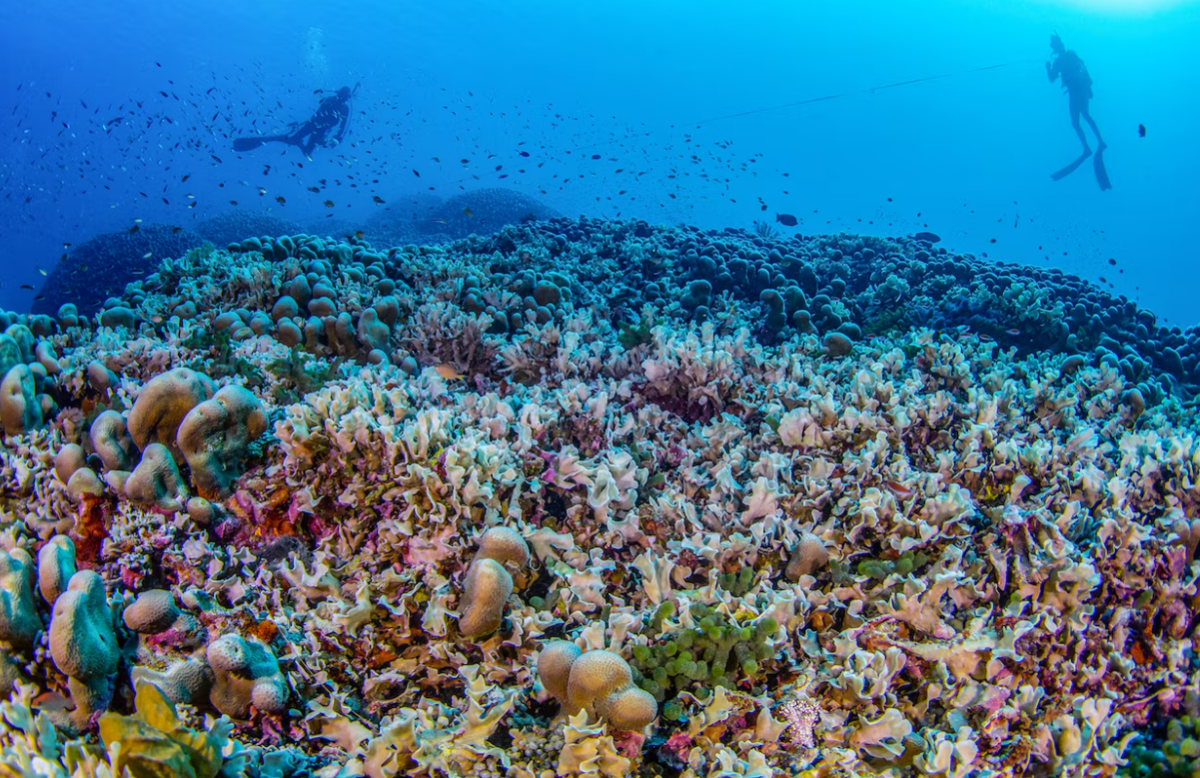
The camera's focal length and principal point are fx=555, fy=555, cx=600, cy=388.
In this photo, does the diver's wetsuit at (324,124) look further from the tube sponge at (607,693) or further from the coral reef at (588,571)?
the tube sponge at (607,693)

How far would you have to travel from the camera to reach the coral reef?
219cm

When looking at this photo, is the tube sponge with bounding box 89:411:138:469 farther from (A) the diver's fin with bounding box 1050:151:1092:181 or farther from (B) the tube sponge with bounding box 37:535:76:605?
(A) the diver's fin with bounding box 1050:151:1092:181

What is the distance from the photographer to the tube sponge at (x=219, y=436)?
337 centimetres

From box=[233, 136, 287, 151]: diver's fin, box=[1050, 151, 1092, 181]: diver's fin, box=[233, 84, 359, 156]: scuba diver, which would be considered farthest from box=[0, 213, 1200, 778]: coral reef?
box=[1050, 151, 1092, 181]: diver's fin

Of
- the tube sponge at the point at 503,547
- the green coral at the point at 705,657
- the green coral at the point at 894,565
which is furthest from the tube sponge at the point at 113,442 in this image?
the green coral at the point at 894,565

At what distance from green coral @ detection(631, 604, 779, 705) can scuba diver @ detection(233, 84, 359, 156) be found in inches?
1252

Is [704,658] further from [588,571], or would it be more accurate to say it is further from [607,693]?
[588,571]

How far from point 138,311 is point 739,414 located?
753cm

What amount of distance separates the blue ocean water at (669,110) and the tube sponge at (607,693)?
90.9m

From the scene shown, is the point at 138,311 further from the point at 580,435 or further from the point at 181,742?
the point at 181,742

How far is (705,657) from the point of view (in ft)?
7.86

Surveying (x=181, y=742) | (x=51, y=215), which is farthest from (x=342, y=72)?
(x=181, y=742)

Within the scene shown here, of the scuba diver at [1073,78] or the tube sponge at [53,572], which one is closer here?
the tube sponge at [53,572]

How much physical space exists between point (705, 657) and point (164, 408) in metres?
3.51
